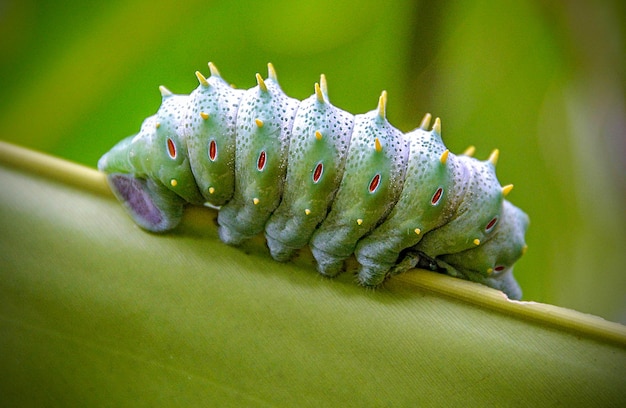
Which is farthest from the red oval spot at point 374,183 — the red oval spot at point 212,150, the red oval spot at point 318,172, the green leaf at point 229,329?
the red oval spot at point 212,150

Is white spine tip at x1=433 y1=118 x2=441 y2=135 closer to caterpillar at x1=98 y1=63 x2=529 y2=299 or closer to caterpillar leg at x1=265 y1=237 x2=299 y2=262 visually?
caterpillar at x1=98 y1=63 x2=529 y2=299

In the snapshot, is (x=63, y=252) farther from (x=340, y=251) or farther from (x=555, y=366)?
(x=555, y=366)

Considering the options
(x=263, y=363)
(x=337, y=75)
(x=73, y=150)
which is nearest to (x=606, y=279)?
(x=337, y=75)

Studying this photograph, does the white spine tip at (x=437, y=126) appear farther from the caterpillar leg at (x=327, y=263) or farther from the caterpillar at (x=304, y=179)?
the caterpillar leg at (x=327, y=263)

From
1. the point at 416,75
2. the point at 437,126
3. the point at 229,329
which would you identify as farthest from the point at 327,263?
the point at 416,75

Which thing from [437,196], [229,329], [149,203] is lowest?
[229,329]

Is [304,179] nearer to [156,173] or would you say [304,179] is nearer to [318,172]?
[318,172]

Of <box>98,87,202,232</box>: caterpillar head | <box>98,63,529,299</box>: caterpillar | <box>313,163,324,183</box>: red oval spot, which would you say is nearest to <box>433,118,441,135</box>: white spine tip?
<box>98,63,529,299</box>: caterpillar

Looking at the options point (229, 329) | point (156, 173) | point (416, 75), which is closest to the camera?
point (229, 329)
